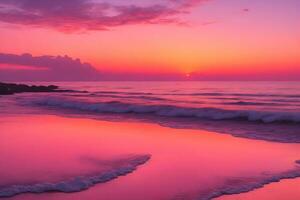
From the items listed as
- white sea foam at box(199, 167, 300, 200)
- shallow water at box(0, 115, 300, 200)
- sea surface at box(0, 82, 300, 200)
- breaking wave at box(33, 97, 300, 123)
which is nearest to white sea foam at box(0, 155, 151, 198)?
sea surface at box(0, 82, 300, 200)

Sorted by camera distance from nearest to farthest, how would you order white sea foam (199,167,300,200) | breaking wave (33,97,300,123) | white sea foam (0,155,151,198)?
white sea foam (0,155,151,198)
white sea foam (199,167,300,200)
breaking wave (33,97,300,123)

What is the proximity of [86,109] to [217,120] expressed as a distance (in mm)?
11685

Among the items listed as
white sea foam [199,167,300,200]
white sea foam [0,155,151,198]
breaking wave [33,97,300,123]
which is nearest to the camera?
white sea foam [0,155,151,198]

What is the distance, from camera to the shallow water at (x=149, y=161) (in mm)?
7422

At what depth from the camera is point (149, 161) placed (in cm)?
984

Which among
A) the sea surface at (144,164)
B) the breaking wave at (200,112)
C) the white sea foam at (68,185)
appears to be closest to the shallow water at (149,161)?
the sea surface at (144,164)

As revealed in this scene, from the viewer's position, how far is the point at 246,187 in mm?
7703

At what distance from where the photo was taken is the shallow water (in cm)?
742

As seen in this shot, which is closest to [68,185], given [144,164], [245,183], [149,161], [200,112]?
[144,164]

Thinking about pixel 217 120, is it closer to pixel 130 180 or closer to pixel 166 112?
pixel 166 112

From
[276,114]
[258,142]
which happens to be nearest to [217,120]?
[276,114]

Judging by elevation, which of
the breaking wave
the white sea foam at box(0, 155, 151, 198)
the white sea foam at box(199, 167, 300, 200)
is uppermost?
the breaking wave

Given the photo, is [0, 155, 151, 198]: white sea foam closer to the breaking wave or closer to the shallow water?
the shallow water

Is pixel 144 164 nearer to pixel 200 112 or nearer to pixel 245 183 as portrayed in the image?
pixel 245 183
